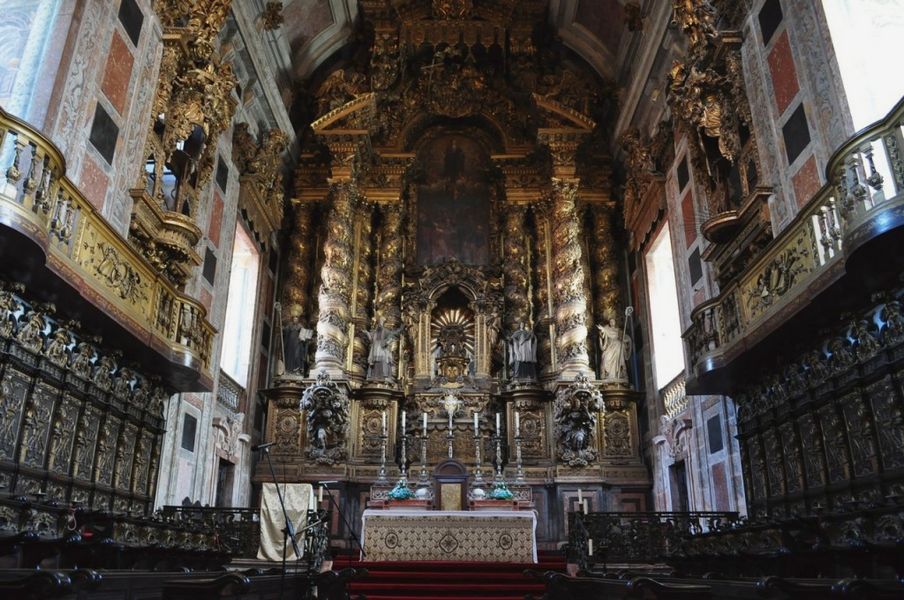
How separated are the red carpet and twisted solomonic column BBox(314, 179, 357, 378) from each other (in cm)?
619

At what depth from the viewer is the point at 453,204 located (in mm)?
20828

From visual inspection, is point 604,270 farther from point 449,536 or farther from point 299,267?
point 449,536

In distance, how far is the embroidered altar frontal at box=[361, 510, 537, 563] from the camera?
11852mm

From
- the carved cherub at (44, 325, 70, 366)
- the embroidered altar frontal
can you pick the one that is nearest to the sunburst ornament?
the embroidered altar frontal

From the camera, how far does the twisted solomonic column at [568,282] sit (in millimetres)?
17562

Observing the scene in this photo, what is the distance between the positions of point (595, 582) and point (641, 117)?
46.9 feet

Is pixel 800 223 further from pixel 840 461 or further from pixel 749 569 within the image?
pixel 749 569

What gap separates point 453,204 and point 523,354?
5.26m

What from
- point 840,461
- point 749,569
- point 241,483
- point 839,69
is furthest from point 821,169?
point 241,483

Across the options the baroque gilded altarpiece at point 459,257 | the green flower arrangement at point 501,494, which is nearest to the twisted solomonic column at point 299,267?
the baroque gilded altarpiece at point 459,257

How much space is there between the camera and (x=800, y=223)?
8.42 m

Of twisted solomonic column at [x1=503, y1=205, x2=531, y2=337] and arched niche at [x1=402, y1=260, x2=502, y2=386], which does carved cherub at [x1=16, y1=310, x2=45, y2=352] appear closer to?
arched niche at [x1=402, y1=260, x2=502, y2=386]

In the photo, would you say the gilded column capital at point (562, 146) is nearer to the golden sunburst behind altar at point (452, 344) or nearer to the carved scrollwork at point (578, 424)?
→ the golden sunburst behind altar at point (452, 344)

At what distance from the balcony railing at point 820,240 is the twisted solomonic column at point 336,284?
30.3 feet
